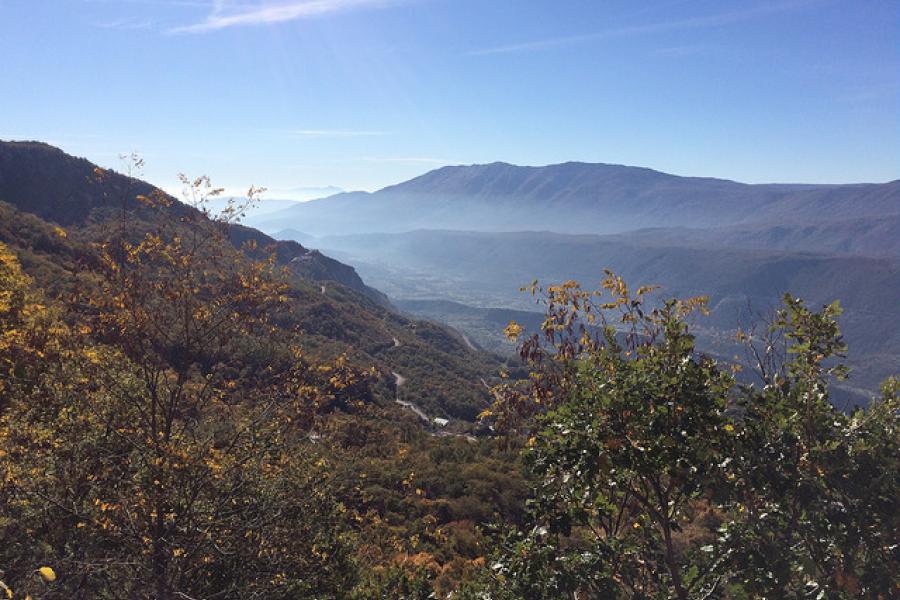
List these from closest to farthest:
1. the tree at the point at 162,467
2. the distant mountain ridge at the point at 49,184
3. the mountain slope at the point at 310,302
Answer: the tree at the point at 162,467 → the mountain slope at the point at 310,302 → the distant mountain ridge at the point at 49,184

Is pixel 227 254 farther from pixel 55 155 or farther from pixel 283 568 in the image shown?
pixel 55 155

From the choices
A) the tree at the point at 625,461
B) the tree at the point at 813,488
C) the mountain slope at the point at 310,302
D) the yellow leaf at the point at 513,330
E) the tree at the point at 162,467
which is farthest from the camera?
the mountain slope at the point at 310,302

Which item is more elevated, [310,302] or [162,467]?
[162,467]

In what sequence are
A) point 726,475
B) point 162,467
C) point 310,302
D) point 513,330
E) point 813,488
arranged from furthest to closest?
1. point 310,302
2. point 513,330
3. point 162,467
4. point 726,475
5. point 813,488

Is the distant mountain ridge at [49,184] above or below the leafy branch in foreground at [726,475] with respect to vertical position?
above

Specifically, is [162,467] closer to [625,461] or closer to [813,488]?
[625,461]

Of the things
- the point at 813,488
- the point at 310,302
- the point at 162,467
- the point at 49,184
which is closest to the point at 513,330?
the point at 813,488

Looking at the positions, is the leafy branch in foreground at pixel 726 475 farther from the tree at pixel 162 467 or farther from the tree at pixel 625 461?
the tree at pixel 162 467

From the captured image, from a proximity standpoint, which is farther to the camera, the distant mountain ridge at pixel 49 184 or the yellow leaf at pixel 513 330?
the distant mountain ridge at pixel 49 184

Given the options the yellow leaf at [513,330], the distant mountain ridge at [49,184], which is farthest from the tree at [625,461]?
the distant mountain ridge at [49,184]

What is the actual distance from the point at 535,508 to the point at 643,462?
37.4 inches

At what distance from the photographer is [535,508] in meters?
3.95

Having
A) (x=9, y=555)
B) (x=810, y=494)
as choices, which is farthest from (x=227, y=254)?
(x=810, y=494)

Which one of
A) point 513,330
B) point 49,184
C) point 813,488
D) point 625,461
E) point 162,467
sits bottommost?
point 162,467
